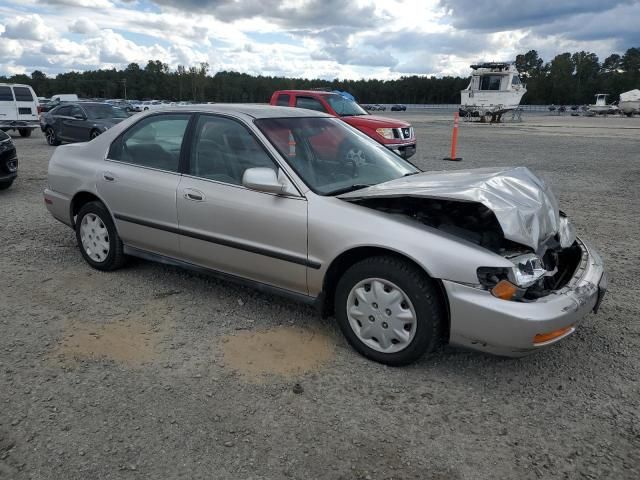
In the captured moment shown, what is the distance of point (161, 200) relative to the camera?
13.2 feet

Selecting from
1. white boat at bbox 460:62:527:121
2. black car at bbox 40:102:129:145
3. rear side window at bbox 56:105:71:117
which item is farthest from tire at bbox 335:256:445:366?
white boat at bbox 460:62:527:121

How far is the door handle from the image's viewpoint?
379 cm

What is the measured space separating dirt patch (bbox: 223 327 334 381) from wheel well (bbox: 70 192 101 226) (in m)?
2.09

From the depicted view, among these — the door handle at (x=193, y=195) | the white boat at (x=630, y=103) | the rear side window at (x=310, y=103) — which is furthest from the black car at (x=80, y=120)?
the white boat at (x=630, y=103)

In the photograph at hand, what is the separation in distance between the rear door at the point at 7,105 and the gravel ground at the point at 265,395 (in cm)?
1675

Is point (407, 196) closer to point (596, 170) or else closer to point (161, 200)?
point (161, 200)

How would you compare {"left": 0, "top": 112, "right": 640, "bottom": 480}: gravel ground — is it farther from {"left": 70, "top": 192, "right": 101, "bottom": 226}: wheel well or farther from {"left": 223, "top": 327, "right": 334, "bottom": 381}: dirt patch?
{"left": 70, "top": 192, "right": 101, "bottom": 226}: wheel well

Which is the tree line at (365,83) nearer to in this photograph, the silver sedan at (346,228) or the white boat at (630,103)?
the white boat at (630,103)

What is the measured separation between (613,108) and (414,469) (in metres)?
66.1

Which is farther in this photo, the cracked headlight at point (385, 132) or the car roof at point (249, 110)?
the cracked headlight at point (385, 132)

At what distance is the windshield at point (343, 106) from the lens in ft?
41.0

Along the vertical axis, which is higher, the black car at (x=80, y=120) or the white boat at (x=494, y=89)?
the white boat at (x=494, y=89)

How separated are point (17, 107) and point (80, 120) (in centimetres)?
541

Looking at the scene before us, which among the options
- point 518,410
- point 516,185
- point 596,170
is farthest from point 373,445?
point 596,170
